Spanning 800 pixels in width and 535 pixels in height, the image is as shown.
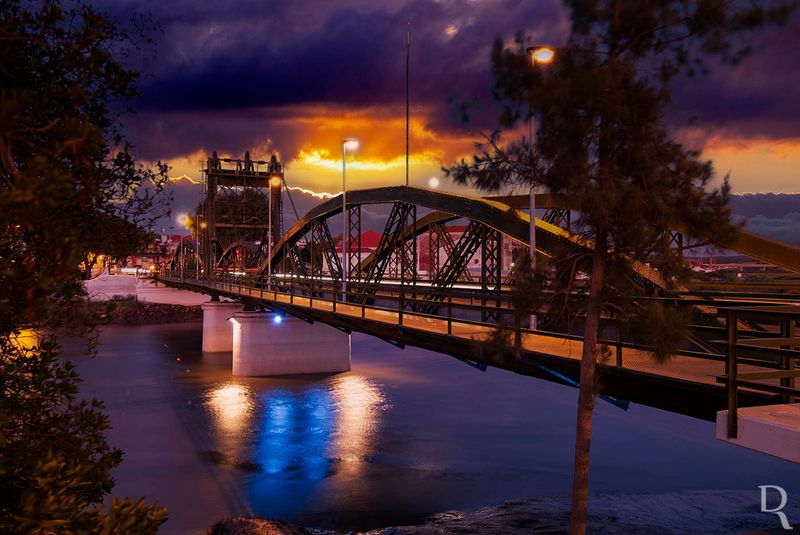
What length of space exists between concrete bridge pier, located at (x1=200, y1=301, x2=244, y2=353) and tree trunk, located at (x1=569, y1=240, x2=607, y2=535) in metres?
51.0

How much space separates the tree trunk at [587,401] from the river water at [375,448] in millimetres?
10329

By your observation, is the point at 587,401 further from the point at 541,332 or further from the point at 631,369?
the point at 541,332

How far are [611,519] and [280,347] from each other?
30.6 m

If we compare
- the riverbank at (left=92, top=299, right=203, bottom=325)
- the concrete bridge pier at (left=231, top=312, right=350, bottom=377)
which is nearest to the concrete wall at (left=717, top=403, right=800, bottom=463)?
the concrete bridge pier at (left=231, top=312, right=350, bottom=377)

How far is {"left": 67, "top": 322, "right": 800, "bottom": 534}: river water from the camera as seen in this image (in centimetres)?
2161

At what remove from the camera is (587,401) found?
9.85 m

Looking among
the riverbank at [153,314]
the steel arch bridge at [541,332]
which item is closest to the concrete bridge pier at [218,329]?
the steel arch bridge at [541,332]

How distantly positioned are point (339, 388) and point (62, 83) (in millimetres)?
35715

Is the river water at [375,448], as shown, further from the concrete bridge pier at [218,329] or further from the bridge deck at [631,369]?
the concrete bridge pier at [218,329]

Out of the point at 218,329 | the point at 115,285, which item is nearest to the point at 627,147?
the point at 218,329

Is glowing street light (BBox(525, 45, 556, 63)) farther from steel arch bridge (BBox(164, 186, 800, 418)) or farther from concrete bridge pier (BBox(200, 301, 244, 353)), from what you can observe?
concrete bridge pier (BBox(200, 301, 244, 353))

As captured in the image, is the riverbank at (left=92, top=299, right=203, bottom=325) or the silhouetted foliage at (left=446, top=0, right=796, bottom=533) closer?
the silhouetted foliage at (left=446, top=0, right=796, bottom=533)

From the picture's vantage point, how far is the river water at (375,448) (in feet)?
70.9

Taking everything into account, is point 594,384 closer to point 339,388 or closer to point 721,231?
point 721,231
